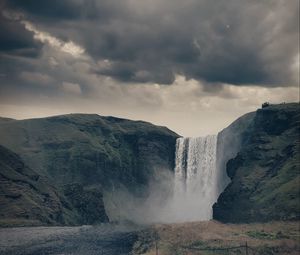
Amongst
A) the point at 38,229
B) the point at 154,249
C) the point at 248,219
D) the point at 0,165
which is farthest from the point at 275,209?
the point at 0,165

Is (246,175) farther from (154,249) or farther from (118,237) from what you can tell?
(154,249)

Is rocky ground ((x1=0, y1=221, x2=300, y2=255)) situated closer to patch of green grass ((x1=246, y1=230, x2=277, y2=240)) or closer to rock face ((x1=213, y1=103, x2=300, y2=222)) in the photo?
patch of green grass ((x1=246, y1=230, x2=277, y2=240))

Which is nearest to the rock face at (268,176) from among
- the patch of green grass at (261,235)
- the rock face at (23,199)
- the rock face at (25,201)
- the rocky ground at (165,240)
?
the rocky ground at (165,240)

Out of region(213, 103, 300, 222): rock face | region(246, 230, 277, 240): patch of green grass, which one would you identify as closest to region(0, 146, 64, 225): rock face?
region(213, 103, 300, 222): rock face

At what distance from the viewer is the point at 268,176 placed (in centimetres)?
17088

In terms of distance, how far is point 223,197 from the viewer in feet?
573

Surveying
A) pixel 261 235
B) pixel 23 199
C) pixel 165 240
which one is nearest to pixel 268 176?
pixel 261 235

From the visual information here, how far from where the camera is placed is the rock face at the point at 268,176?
147m

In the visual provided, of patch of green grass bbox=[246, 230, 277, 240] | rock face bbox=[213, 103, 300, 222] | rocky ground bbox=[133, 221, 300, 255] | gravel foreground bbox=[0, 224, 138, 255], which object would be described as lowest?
gravel foreground bbox=[0, 224, 138, 255]

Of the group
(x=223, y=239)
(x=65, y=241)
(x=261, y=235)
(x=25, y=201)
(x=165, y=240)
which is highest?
(x=25, y=201)

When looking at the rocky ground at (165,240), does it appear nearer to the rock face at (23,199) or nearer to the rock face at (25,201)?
the rock face at (25,201)

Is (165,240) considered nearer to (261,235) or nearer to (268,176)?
→ (261,235)

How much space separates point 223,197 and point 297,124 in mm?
43505

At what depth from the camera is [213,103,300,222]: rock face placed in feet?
481
